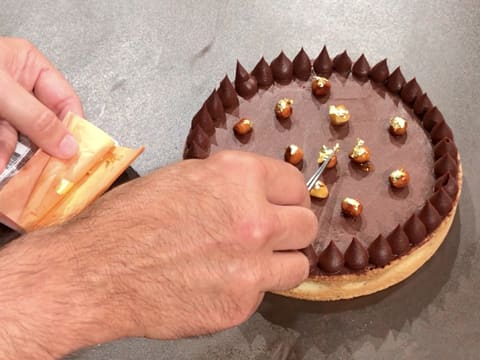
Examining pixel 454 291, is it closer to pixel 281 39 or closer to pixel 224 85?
pixel 224 85

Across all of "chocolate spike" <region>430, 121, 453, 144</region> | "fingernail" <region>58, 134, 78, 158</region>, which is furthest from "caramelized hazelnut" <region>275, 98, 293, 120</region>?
"fingernail" <region>58, 134, 78, 158</region>

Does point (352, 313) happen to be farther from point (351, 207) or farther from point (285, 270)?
point (285, 270)

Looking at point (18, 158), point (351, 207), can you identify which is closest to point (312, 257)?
point (351, 207)

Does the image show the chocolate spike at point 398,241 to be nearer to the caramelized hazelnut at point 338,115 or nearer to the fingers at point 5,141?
the caramelized hazelnut at point 338,115

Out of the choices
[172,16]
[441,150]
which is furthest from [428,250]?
[172,16]

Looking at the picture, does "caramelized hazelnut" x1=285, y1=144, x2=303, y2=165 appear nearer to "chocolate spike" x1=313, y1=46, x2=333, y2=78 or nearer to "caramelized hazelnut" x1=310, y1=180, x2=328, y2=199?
"caramelized hazelnut" x1=310, y1=180, x2=328, y2=199

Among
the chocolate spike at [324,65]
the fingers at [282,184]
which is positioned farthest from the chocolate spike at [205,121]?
the fingers at [282,184]
